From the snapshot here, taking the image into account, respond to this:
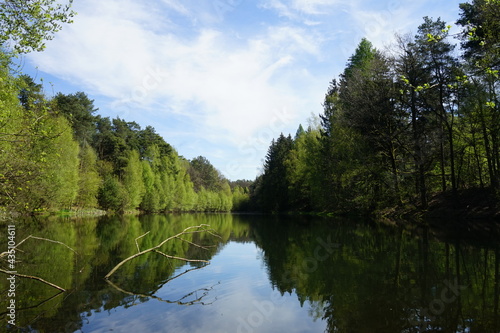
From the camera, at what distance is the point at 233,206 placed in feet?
381

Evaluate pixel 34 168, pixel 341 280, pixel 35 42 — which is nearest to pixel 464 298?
pixel 341 280

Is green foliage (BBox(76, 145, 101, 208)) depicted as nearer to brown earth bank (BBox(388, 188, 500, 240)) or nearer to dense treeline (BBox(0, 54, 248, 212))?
dense treeline (BBox(0, 54, 248, 212))

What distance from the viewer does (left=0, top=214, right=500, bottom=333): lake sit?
5543 millimetres

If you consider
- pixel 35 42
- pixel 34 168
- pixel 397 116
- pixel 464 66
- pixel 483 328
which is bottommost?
pixel 483 328

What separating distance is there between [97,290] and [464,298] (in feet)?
25.0

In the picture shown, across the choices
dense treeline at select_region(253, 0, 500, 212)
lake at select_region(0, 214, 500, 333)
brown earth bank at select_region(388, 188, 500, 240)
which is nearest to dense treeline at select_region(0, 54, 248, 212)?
lake at select_region(0, 214, 500, 333)

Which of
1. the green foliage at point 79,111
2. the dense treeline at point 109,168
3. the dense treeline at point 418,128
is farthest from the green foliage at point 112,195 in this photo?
the dense treeline at point 418,128

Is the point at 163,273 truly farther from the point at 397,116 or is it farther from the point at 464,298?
the point at 397,116

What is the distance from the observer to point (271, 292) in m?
7.67

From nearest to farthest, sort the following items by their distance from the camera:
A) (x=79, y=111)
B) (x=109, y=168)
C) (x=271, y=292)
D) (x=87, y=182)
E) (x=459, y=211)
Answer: (x=271, y=292), (x=459, y=211), (x=87, y=182), (x=79, y=111), (x=109, y=168)

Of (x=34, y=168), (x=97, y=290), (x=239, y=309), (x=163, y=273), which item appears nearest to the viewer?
(x=239, y=309)

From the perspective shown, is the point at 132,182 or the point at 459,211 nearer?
the point at 459,211


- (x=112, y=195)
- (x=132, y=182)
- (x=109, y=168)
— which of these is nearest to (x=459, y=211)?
(x=112, y=195)

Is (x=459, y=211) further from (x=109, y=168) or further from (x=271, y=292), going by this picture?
(x=109, y=168)
